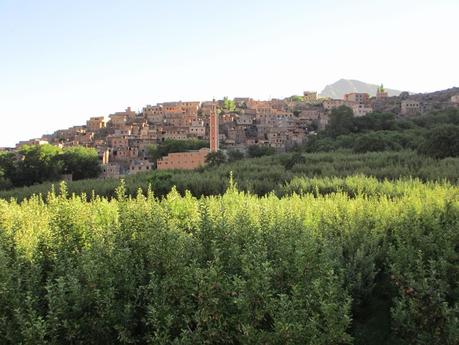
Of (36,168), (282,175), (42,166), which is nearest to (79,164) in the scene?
(42,166)

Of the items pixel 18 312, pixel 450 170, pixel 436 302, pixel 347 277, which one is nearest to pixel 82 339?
pixel 18 312

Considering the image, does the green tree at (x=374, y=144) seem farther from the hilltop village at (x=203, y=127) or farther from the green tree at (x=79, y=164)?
the green tree at (x=79, y=164)

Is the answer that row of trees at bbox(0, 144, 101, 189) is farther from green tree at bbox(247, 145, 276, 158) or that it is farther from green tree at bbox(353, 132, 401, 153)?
green tree at bbox(353, 132, 401, 153)

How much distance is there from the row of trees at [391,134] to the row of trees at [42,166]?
99.7ft

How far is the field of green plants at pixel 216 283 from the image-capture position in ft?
15.4

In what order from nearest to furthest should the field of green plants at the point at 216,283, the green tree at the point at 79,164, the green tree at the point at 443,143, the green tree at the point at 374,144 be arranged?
the field of green plants at the point at 216,283
the green tree at the point at 443,143
the green tree at the point at 374,144
the green tree at the point at 79,164

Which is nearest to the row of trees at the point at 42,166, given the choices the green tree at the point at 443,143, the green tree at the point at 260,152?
the green tree at the point at 260,152

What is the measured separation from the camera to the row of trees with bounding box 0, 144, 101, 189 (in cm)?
5588

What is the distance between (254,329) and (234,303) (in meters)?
0.39

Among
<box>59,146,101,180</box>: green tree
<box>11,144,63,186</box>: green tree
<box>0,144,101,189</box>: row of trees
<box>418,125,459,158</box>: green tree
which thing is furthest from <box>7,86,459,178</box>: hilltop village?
<box>418,125,459,158</box>: green tree

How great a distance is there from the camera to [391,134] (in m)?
47.2

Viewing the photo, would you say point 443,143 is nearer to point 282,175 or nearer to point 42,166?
point 282,175

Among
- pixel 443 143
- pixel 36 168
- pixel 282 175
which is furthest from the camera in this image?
pixel 36 168

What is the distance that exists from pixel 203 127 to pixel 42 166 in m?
47.7
